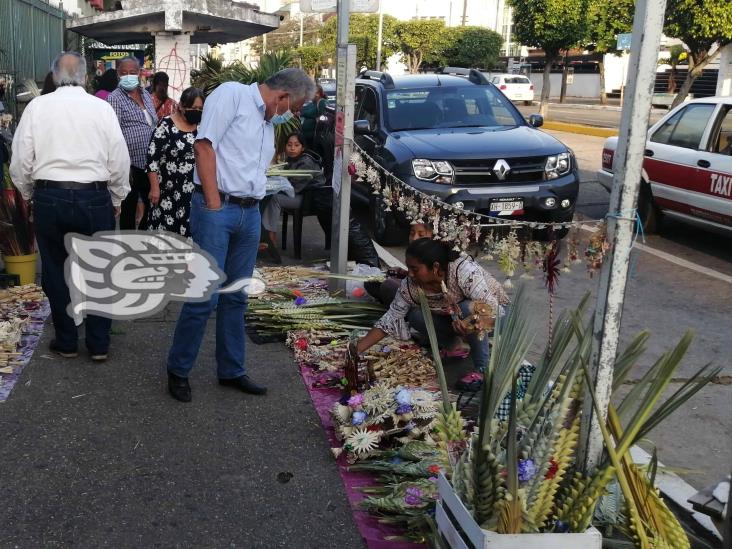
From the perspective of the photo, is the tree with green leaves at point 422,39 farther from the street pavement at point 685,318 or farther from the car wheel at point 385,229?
the car wheel at point 385,229

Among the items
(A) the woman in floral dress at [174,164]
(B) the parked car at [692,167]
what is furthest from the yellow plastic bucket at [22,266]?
(B) the parked car at [692,167]

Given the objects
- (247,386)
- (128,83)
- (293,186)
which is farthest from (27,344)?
(293,186)

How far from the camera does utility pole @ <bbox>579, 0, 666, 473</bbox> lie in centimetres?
271

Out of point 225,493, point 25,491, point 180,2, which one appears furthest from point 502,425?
point 180,2

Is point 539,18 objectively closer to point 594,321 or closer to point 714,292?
point 714,292

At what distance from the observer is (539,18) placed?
108 feet

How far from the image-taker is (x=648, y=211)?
32.1 ft

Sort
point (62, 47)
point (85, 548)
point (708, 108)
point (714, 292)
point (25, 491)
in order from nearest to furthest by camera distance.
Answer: point (85, 548)
point (25, 491)
point (714, 292)
point (708, 108)
point (62, 47)

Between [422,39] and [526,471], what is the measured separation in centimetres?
5763

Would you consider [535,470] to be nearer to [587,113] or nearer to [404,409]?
[404,409]

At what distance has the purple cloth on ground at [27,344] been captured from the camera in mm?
4859

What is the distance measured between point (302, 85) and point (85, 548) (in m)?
2.60

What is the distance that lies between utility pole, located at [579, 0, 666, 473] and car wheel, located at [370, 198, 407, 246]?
6.28 meters

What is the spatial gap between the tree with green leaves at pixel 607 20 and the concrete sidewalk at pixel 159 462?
33.0 meters
